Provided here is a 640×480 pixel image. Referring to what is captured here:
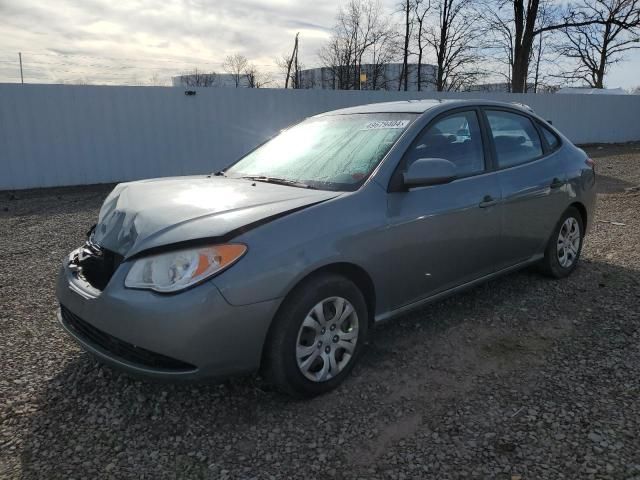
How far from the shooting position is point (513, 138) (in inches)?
164

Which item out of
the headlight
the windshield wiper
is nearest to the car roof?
the windshield wiper

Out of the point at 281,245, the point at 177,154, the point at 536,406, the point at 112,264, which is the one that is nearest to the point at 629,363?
the point at 536,406

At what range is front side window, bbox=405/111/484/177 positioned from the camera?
337 centimetres

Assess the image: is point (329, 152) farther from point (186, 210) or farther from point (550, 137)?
point (550, 137)

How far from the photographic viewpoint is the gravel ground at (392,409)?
7.64 feet

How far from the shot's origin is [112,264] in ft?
9.02

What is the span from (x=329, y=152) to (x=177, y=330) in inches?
66.4

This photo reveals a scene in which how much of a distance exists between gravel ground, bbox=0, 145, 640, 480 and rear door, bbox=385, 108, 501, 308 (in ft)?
1.54

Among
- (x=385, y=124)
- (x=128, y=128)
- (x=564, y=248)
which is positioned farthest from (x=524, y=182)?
(x=128, y=128)

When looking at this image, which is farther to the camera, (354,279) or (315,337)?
(354,279)

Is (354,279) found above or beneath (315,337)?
above

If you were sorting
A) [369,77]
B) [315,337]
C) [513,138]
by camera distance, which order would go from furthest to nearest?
[369,77]
[513,138]
[315,337]

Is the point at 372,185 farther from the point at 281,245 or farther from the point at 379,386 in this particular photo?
the point at 379,386

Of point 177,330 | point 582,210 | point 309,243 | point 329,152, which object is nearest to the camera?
point 177,330
